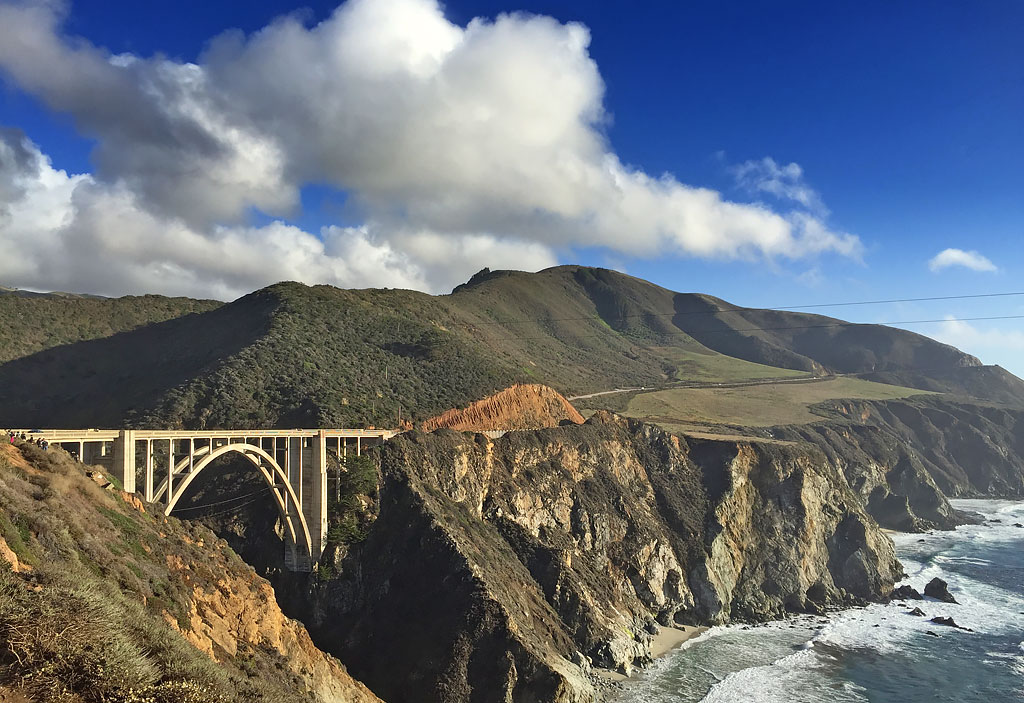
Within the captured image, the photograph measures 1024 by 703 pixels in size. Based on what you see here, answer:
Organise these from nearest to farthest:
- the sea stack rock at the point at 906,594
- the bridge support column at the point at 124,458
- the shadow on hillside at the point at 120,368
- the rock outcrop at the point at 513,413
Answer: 1. the bridge support column at the point at 124,458
2. the rock outcrop at the point at 513,413
3. the shadow on hillside at the point at 120,368
4. the sea stack rock at the point at 906,594

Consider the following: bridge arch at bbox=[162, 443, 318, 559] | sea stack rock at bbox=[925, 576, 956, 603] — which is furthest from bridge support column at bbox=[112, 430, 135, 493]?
sea stack rock at bbox=[925, 576, 956, 603]

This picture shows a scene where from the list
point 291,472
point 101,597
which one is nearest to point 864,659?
point 291,472

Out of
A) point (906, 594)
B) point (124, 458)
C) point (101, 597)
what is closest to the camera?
point (101, 597)

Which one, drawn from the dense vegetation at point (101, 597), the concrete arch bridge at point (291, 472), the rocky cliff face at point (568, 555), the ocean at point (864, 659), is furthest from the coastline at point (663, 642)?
the dense vegetation at point (101, 597)

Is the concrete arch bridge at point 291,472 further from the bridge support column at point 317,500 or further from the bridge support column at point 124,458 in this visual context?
the bridge support column at point 124,458

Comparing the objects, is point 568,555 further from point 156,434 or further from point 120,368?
point 120,368
